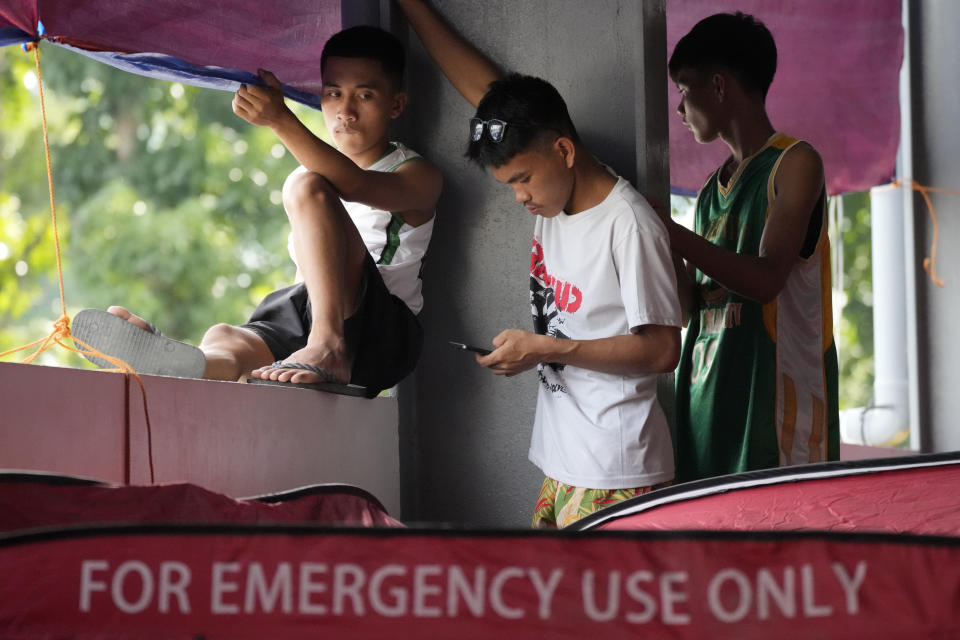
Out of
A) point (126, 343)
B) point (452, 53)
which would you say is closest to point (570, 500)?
point (126, 343)

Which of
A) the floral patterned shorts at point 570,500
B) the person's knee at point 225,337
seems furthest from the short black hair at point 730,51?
the person's knee at point 225,337

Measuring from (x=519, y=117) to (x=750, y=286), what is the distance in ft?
1.70

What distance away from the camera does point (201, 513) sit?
3.51 feet

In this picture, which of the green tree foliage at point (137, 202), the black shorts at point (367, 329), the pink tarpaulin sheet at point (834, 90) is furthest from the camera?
the green tree foliage at point (137, 202)

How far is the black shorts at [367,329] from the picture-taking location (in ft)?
6.70

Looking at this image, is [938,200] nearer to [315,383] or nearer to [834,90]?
[834,90]

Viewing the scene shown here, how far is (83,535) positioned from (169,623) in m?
0.08

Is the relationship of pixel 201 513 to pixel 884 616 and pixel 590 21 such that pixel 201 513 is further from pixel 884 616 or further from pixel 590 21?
pixel 590 21

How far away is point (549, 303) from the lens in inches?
75.0

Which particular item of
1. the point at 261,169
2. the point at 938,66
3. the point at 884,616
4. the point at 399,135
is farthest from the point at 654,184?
the point at 261,169

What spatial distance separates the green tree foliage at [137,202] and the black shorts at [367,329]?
5.67 m

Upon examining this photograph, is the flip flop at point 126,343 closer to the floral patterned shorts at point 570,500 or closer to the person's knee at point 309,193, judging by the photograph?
the person's knee at point 309,193

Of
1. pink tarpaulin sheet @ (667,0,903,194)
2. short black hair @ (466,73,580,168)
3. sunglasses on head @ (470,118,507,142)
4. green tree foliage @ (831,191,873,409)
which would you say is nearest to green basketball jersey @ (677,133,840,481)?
short black hair @ (466,73,580,168)

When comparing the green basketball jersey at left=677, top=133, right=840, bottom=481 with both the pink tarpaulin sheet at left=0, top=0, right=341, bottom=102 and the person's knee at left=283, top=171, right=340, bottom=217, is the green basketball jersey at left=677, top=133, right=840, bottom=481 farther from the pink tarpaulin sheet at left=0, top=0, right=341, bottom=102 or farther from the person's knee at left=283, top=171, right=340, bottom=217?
the pink tarpaulin sheet at left=0, top=0, right=341, bottom=102
